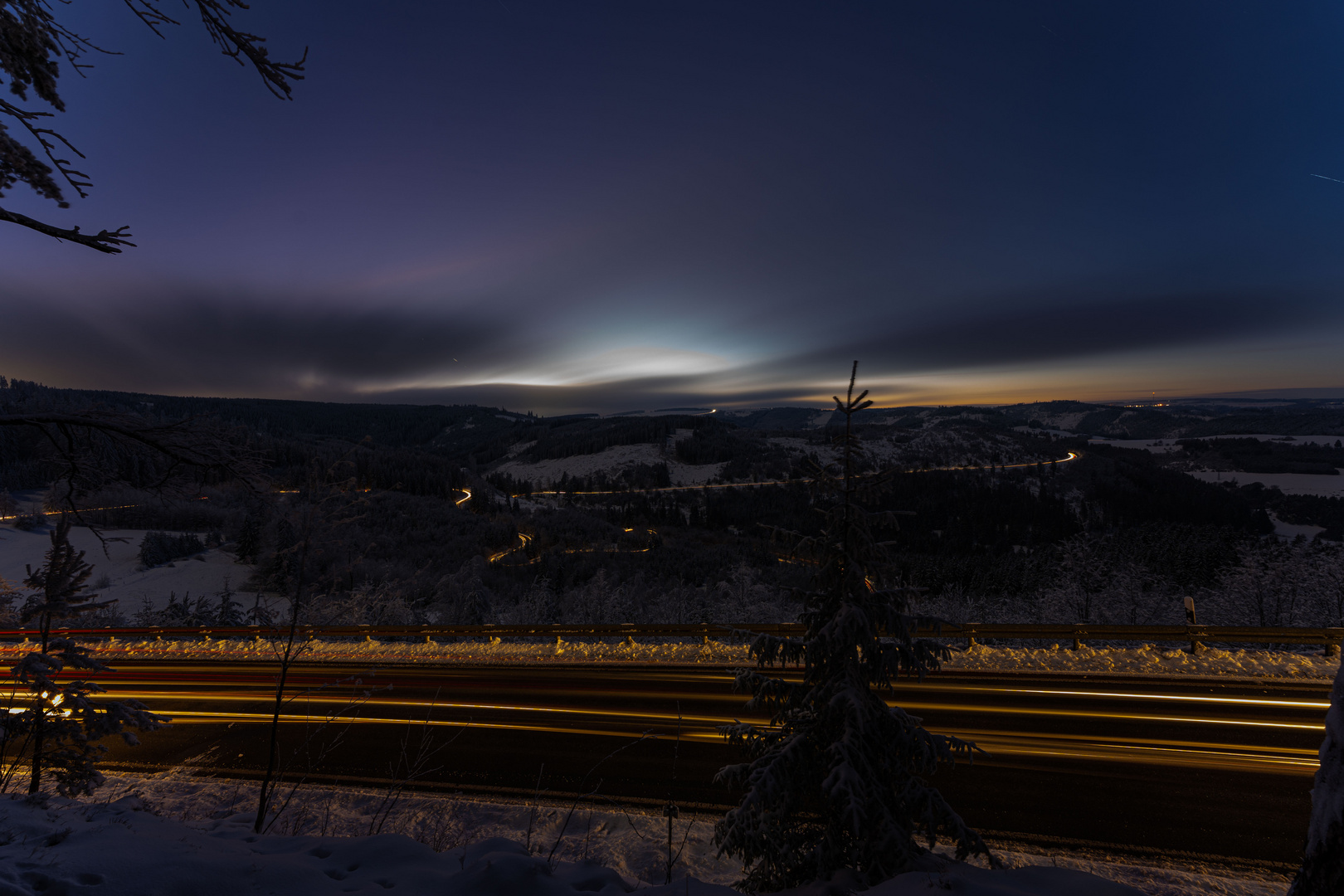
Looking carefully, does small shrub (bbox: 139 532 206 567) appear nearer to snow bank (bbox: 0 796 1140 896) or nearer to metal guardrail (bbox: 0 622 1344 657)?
metal guardrail (bbox: 0 622 1344 657)

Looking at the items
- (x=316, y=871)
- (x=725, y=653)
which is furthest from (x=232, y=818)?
(x=725, y=653)

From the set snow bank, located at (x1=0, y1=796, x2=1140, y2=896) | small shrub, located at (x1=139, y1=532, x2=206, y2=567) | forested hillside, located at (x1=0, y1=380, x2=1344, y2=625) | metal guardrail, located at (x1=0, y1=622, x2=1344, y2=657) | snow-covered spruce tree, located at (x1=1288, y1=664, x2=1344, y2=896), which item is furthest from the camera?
small shrub, located at (x1=139, y1=532, x2=206, y2=567)

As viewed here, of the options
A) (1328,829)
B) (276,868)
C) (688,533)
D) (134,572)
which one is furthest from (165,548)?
(1328,829)

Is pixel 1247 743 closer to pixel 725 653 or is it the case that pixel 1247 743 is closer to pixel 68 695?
pixel 725 653

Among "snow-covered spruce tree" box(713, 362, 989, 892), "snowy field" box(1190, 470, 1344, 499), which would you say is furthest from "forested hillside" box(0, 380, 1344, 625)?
"snowy field" box(1190, 470, 1344, 499)

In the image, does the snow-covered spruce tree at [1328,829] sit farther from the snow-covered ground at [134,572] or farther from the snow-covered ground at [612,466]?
the snow-covered ground at [612,466]

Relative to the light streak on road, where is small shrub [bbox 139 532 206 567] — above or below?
below

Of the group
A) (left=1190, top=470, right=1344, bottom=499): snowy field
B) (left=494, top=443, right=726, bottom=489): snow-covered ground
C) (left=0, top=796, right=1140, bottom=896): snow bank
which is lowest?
(left=1190, top=470, right=1344, bottom=499): snowy field
